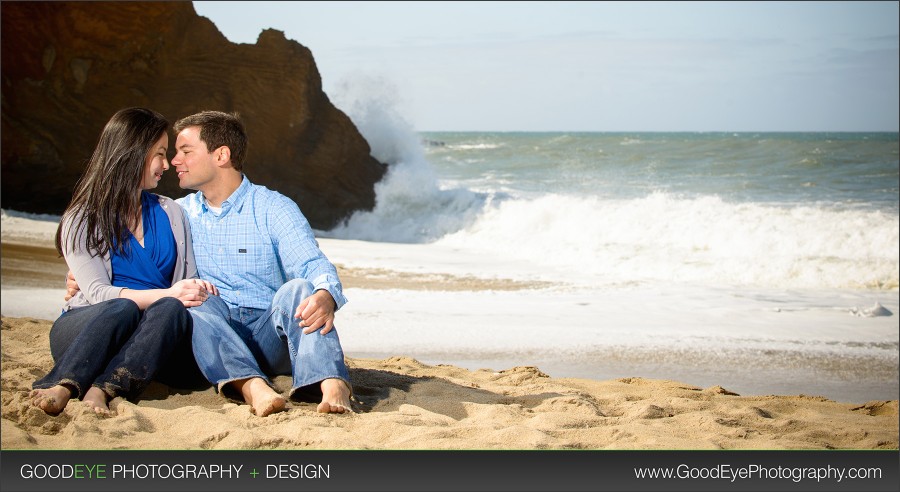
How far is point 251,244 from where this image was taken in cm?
268

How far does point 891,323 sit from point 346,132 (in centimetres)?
658

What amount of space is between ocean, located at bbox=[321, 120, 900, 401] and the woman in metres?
1.76

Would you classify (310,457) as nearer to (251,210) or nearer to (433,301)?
(251,210)

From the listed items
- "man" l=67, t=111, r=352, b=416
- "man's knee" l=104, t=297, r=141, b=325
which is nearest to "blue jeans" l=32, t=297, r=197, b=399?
"man's knee" l=104, t=297, r=141, b=325

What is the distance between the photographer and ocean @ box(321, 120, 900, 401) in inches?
168

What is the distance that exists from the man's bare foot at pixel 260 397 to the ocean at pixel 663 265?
5.31 ft

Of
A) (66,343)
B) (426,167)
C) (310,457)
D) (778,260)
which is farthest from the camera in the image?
(426,167)

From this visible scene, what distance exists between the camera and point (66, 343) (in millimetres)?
2508

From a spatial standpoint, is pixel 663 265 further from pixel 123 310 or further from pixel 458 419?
pixel 123 310

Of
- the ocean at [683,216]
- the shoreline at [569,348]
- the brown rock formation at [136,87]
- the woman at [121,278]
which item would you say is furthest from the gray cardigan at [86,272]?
the brown rock formation at [136,87]

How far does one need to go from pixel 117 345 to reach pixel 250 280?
1.51ft

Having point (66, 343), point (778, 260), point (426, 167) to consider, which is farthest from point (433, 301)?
point (426, 167)

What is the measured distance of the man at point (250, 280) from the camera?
99.6 inches

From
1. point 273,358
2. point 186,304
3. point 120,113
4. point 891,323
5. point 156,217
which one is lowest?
point 891,323
